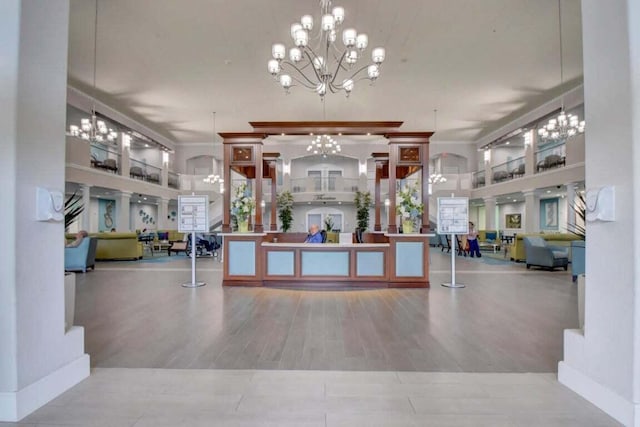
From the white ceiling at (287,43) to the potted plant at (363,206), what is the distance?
4714 millimetres

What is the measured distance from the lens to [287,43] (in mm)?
6902

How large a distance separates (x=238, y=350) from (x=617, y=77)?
10.2 feet

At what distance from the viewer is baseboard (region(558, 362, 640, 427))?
1.62 metres

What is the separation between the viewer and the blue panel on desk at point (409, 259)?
18.6ft

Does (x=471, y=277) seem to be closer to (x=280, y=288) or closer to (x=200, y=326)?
(x=280, y=288)

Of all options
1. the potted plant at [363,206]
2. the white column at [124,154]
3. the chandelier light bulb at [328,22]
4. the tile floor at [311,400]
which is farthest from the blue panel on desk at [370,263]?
the white column at [124,154]

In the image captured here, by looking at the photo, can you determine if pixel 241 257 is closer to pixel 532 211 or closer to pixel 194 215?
pixel 194 215

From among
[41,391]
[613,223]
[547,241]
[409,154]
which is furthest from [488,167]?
[41,391]

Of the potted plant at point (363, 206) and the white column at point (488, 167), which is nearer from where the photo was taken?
the white column at point (488, 167)

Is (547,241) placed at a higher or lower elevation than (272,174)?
lower

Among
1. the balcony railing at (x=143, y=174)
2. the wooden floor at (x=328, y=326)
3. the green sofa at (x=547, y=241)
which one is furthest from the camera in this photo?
the balcony railing at (x=143, y=174)

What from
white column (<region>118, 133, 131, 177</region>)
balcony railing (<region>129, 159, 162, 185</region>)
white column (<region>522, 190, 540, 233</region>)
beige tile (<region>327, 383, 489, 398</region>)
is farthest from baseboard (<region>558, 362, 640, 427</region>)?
balcony railing (<region>129, 159, 162, 185</region>)

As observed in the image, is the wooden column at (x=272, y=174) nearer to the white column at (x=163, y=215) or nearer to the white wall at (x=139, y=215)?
the white column at (x=163, y=215)

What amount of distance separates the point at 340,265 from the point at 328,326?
227 centimetres
